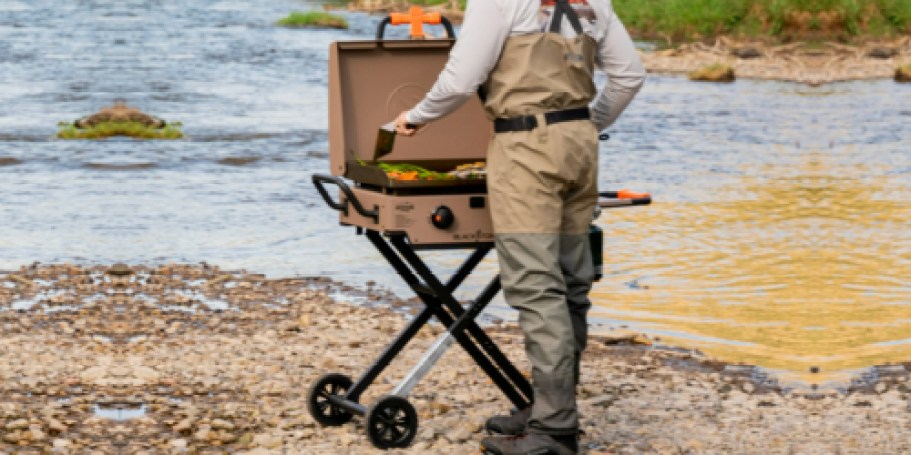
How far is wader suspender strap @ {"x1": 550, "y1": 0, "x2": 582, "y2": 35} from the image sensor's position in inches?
219

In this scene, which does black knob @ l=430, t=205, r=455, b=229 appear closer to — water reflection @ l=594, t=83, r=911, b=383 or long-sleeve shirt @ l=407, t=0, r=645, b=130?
long-sleeve shirt @ l=407, t=0, r=645, b=130

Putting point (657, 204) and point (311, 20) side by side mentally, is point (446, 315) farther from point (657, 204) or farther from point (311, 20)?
point (311, 20)

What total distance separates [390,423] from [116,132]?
15048mm

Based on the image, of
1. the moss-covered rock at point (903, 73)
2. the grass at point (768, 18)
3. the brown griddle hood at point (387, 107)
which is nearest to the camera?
the brown griddle hood at point (387, 107)

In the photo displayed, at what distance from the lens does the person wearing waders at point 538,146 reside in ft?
18.0

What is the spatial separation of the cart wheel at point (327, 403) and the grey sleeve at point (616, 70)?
1683 millimetres

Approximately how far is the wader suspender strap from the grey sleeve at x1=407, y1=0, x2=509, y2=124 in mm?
190

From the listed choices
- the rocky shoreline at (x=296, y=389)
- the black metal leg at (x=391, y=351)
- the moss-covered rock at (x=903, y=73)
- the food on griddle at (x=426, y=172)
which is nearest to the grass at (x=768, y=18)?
the moss-covered rock at (x=903, y=73)

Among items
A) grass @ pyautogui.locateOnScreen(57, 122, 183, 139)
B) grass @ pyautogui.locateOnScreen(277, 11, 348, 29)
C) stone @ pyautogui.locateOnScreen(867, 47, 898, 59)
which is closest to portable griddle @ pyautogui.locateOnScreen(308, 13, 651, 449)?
grass @ pyautogui.locateOnScreen(57, 122, 183, 139)

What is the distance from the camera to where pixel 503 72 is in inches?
219

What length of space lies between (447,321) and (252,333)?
275 centimetres

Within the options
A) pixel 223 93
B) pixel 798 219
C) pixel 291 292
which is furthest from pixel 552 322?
pixel 223 93

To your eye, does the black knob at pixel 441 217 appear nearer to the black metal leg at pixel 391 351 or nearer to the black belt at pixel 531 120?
the black belt at pixel 531 120

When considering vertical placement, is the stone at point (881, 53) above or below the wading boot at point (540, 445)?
below
